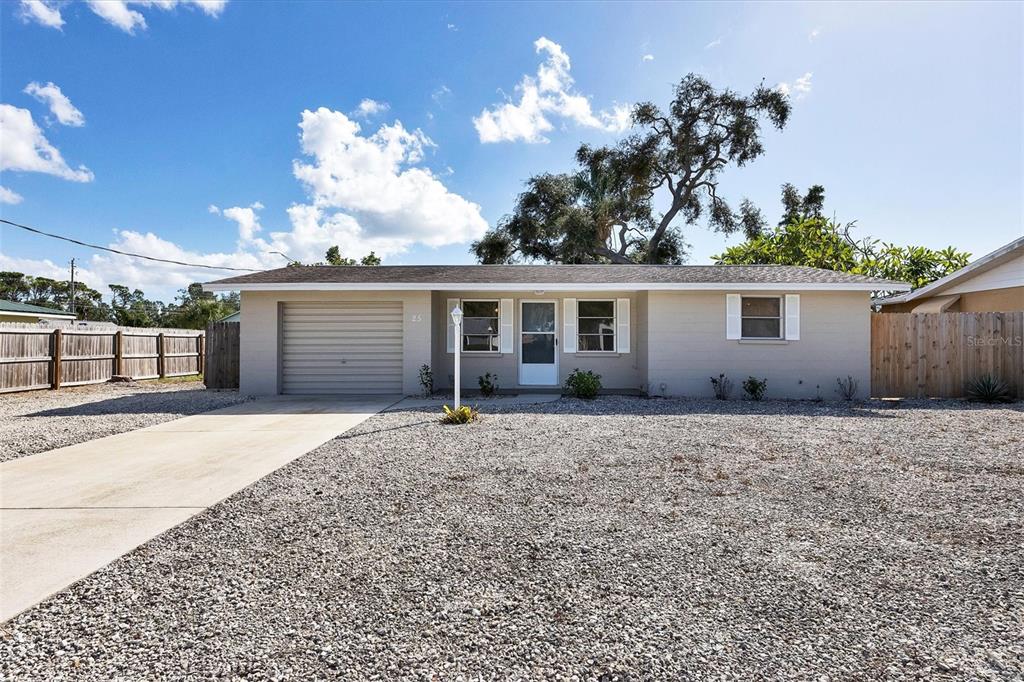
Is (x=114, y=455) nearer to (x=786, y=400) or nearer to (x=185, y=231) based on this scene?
(x=786, y=400)

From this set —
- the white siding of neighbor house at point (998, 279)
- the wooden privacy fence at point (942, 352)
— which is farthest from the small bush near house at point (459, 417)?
the white siding of neighbor house at point (998, 279)

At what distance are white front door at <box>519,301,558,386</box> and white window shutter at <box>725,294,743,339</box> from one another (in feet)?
12.2

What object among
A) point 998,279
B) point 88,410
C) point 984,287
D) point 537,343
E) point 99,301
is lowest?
point 88,410

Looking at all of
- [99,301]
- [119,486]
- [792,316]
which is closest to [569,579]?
[119,486]

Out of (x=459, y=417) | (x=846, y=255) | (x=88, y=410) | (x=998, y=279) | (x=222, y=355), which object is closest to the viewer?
(x=459, y=417)

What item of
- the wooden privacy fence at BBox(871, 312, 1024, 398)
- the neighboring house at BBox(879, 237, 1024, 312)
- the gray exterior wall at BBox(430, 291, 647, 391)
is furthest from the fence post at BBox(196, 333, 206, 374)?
the neighboring house at BBox(879, 237, 1024, 312)

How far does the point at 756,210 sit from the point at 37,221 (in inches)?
1188

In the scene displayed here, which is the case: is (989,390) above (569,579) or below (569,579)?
above

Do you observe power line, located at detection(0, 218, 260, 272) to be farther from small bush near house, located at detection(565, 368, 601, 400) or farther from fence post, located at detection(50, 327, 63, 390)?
small bush near house, located at detection(565, 368, 601, 400)

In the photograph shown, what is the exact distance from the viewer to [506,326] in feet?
37.7

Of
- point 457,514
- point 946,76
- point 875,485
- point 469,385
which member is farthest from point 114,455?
point 946,76

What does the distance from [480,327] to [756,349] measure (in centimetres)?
612

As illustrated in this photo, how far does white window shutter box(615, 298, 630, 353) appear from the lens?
11500 millimetres

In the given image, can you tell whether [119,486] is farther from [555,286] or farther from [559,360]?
[559,360]
